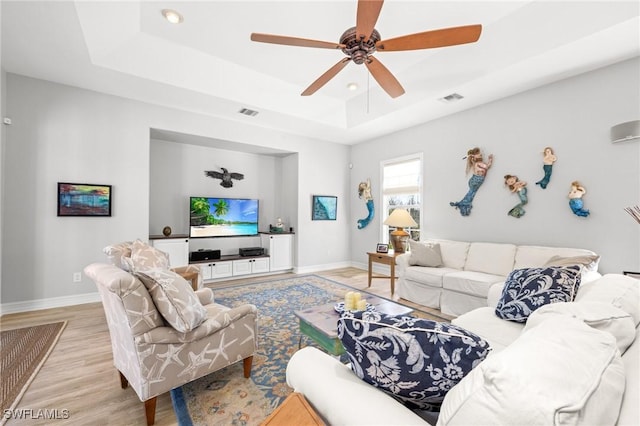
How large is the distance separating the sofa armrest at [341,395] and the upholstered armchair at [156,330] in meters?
0.85

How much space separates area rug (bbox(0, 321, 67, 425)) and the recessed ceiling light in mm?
3372

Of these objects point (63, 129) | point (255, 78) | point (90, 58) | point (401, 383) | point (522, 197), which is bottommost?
point (401, 383)

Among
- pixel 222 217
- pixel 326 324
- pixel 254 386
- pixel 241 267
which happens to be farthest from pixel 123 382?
pixel 222 217

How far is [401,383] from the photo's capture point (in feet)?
2.78

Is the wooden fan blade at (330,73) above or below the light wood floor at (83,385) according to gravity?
above

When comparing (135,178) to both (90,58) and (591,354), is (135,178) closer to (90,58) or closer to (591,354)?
(90,58)

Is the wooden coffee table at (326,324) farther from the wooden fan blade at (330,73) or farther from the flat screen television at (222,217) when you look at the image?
the flat screen television at (222,217)

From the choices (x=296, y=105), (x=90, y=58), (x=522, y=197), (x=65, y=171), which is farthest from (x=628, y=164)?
(x=65, y=171)

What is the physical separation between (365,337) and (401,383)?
17 centimetres

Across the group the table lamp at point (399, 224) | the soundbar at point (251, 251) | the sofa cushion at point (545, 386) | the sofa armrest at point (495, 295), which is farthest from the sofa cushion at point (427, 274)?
the sofa cushion at point (545, 386)

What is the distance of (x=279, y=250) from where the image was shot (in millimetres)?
5637

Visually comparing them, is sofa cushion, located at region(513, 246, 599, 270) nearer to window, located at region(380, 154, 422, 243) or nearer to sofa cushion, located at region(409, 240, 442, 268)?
sofa cushion, located at region(409, 240, 442, 268)

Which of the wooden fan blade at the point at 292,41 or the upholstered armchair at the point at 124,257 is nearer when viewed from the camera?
the upholstered armchair at the point at 124,257

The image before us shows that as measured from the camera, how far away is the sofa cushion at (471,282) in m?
3.07
